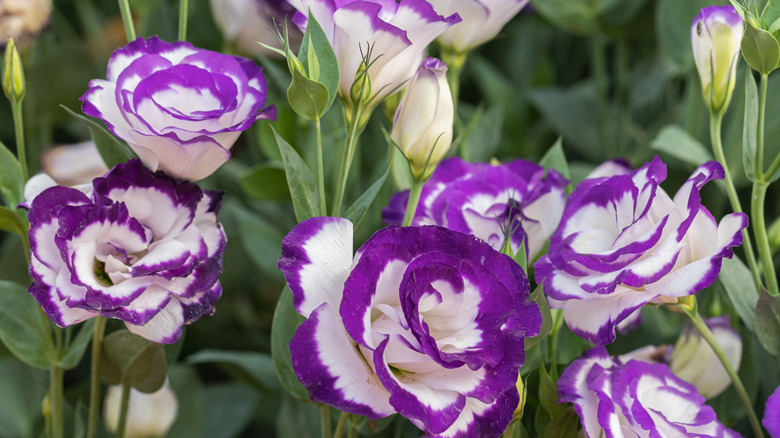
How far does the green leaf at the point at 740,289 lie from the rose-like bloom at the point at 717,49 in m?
0.09

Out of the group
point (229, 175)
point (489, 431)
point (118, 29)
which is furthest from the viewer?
point (118, 29)

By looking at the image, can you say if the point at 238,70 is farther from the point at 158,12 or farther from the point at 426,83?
the point at 158,12

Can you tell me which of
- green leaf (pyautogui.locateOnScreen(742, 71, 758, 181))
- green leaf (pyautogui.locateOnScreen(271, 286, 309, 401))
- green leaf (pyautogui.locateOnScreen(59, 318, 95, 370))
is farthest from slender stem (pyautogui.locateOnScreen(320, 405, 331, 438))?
green leaf (pyautogui.locateOnScreen(742, 71, 758, 181))

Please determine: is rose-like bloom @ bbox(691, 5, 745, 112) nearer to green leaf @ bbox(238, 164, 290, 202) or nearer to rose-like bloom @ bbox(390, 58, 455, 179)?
rose-like bloom @ bbox(390, 58, 455, 179)

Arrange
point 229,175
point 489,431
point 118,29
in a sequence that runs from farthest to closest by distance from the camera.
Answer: point 118,29, point 229,175, point 489,431

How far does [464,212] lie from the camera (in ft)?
1.36

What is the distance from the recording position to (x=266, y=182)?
674 mm

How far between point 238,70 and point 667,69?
0.58m

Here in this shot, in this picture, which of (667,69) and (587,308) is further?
(667,69)

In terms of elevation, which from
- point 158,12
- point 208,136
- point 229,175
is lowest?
point 229,175

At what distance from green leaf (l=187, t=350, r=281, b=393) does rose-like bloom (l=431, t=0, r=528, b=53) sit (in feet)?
0.92

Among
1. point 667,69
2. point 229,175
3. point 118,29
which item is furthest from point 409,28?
point 118,29

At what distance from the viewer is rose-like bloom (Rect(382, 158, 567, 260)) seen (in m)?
0.41

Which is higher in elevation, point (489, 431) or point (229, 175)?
point (489, 431)
